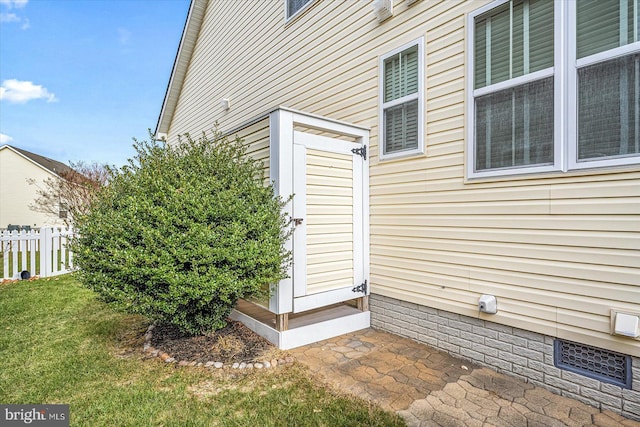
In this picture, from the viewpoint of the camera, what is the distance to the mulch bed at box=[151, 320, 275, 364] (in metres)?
3.35

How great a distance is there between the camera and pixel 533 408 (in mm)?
2475

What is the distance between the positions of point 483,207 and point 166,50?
19.8 meters

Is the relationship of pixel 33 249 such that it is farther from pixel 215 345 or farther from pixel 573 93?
pixel 573 93

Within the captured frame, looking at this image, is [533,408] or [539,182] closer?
[533,408]

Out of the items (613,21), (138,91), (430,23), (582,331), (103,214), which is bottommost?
(582,331)

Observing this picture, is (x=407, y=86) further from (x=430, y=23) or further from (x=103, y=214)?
(x=103, y=214)

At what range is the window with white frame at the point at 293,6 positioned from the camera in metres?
5.66

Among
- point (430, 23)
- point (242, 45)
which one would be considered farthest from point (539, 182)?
point (242, 45)

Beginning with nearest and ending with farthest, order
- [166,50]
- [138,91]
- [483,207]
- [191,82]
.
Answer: [483,207], [191,82], [166,50], [138,91]

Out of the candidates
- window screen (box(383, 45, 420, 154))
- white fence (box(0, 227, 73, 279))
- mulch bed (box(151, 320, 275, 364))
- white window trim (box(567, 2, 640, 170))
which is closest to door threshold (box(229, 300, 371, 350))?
mulch bed (box(151, 320, 275, 364))

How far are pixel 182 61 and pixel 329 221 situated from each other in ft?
29.3

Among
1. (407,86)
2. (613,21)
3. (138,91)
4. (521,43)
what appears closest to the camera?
(613,21)

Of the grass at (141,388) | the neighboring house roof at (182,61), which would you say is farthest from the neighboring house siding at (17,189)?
the grass at (141,388)

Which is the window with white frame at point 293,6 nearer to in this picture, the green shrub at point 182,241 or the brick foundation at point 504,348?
the green shrub at point 182,241
